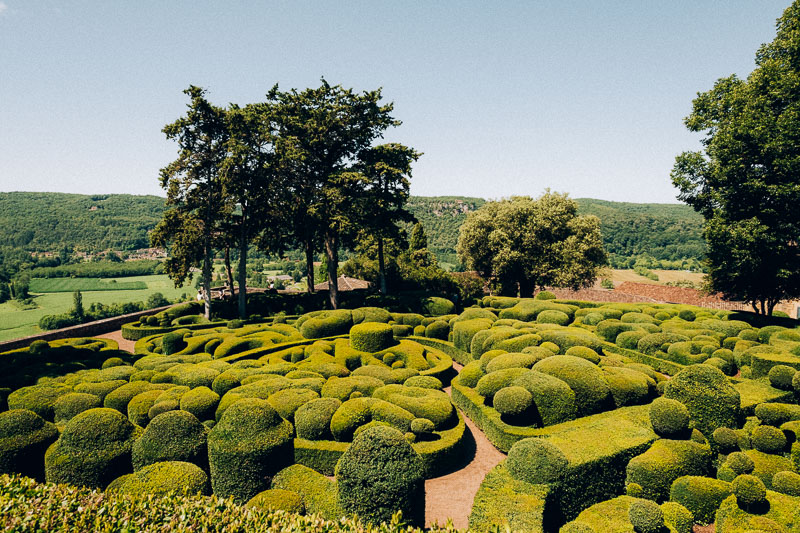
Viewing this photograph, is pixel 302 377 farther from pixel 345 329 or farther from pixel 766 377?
pixel 766 377

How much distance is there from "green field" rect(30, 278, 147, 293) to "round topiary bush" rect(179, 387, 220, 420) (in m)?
85.9

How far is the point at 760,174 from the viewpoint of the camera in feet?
63.8

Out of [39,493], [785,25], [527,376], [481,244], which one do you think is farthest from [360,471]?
[481,244]

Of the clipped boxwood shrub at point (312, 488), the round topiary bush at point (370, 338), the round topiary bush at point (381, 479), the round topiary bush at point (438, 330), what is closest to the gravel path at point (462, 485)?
the round topiary bush at point (381, 479)

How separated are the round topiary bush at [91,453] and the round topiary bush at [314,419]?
409 centimetres

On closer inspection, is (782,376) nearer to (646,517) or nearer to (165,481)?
(646,517)

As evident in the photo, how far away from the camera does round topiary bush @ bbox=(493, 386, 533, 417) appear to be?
11.9 meters

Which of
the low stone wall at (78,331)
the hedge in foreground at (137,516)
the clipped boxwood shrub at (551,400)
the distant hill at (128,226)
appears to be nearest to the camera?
the hedge in foreground at (137,516)

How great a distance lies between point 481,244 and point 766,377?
28717 mm

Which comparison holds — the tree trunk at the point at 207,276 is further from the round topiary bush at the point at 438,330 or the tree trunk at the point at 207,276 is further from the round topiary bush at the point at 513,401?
the round topiary bush at the point at 513,401

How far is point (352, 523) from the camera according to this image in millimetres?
6449

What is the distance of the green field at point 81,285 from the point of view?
3095 inches

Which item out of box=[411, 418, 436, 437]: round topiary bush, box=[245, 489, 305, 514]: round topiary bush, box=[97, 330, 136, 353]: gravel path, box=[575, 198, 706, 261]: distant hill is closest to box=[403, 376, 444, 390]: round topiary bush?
box=[411, 418, 436, 437]: round topiary bush

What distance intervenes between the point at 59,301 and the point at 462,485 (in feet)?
290
